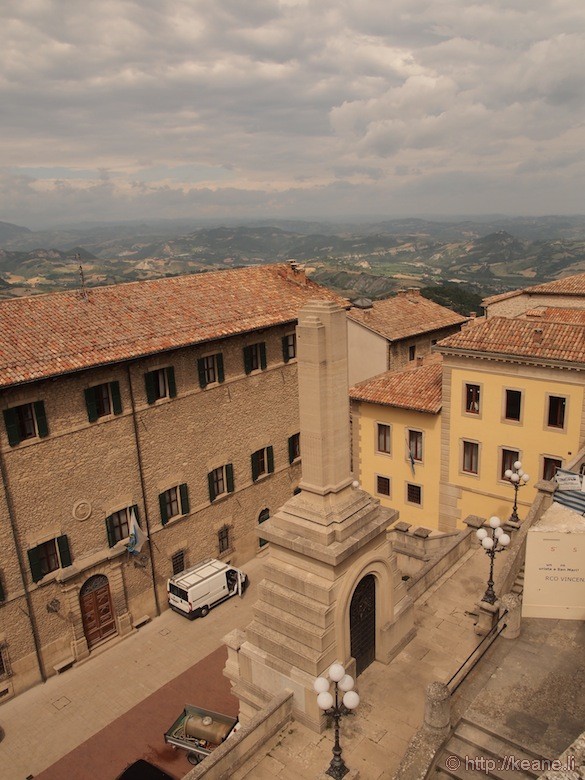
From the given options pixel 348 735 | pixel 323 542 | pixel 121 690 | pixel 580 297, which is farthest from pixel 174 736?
pixel 580 297

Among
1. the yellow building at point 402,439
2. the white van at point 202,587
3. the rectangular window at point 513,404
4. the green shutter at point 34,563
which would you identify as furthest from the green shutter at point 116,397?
the rectangular window at point 513,404

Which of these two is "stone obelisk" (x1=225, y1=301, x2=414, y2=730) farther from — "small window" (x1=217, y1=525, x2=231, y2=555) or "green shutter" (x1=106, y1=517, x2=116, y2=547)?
"small window" (x1=217, y1=525, x2=231, y2=555)

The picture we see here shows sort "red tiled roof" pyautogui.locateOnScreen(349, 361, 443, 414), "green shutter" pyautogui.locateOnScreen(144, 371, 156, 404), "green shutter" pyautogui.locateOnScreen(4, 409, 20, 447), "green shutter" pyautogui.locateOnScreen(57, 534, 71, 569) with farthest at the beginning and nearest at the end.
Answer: "red tiled roof" pyautogui.locateOnScreen(349, 361, 443, 414) → "green shutter" pyautogui.locateOnScreen(144, 371, 156, 404) → "green shutter" pyautogui.locateOnScreen(57, 534, 71, 569) → "green shutter" pyautogui.locateOnScreen(4, 409, 20, 447)

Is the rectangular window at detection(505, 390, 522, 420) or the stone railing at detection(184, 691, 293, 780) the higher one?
the rectangular window at detection(505, 390, 522, 420)

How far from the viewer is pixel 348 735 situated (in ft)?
47.5

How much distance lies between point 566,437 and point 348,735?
1672 centimetres

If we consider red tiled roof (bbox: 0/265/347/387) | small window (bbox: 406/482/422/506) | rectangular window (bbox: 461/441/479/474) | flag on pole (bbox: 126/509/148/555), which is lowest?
small window (bbox: 406/482/422/506)

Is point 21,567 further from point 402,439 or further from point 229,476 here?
point 402,439

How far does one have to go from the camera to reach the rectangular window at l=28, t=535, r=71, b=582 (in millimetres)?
21781

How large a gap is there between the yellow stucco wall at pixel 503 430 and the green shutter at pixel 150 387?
14.5m

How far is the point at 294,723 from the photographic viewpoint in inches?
595

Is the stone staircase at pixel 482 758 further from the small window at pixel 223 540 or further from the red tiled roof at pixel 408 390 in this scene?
the small window at pixel 223 540

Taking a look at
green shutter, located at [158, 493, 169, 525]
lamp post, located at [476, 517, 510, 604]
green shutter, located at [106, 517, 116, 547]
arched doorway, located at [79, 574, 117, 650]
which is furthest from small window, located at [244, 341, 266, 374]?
lamp post, located at [476, 517, 510, 604]

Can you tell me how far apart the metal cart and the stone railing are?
12.9ft
